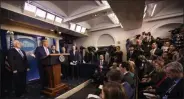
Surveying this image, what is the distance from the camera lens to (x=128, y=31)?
467cm

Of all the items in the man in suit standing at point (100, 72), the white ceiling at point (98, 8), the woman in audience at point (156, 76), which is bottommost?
the man in suit standing at point (100, 72)

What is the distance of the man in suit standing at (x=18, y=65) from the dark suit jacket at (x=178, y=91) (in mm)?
2577

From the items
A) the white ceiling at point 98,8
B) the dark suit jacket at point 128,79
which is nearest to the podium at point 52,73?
the white ceiling at point 98,8

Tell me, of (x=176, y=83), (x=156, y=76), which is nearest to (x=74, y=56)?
(x=156, y=76)

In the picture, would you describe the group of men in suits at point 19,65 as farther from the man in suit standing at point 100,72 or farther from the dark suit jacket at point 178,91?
the dark suit jacket at point 178,91

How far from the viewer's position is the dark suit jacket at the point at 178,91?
1156mm

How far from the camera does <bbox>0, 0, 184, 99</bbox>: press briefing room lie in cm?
163

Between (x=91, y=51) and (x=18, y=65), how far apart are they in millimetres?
3200

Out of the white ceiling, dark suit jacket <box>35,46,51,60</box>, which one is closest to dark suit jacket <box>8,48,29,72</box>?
dark suit jacket <box>35,46,51,60</box>

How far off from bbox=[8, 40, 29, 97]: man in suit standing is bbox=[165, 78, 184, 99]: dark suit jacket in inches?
101

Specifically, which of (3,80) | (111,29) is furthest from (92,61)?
(3,80)

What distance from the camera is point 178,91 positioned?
1187 mm

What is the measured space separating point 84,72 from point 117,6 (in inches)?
115

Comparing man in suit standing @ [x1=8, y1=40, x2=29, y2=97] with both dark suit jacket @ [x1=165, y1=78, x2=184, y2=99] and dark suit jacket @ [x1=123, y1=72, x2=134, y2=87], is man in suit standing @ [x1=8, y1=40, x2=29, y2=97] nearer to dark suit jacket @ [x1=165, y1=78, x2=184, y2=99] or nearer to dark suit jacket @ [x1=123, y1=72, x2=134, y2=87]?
dark suit jacket @ [x1=123, y1=72, x2=134, y2=87]
